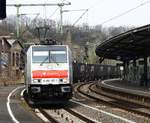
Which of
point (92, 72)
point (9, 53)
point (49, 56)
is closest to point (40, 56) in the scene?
point (49, 56)

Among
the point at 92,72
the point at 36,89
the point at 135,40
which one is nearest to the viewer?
the point at 36,89

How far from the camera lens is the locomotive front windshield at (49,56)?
24.7 meters

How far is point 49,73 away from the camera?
24109 millimetres

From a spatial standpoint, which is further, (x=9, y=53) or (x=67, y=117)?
(x=9, y=53)

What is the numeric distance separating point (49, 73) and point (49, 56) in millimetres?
1106

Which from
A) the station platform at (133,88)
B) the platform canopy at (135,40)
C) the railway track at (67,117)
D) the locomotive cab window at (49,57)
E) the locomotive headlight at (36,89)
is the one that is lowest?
the railway track at (67,117)

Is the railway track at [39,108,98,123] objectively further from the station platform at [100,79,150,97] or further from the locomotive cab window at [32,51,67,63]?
the station platform at [100,79,150,97]

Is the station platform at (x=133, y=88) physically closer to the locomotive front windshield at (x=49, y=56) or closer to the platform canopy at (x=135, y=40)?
the platform canopy at (x=135, y=40)

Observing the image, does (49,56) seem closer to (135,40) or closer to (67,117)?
(67,117)

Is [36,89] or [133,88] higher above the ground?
[36,89]

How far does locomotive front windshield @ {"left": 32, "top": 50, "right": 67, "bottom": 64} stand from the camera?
2466 centimetres

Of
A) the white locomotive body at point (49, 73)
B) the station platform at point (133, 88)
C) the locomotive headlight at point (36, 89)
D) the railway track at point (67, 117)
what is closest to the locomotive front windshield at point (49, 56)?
the white locomotive body at point (49, 73)

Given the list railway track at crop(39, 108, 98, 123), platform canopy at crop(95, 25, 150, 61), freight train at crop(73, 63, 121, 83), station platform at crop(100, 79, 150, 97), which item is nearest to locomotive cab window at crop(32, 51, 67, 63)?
railway track at crop(39, 108, 98, 123)

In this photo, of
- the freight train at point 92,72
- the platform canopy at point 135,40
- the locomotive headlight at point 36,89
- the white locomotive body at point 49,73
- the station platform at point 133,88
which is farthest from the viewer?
the freight train at point 92,72
